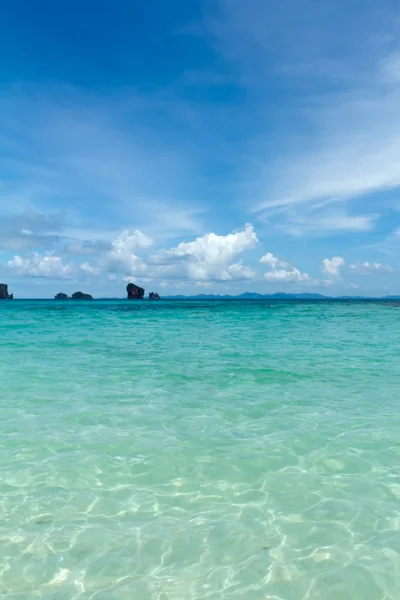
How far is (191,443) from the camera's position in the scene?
8078 millimetres

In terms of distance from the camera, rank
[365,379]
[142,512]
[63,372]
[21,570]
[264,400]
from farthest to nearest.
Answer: [63,372] → [365,379] → [264,400] → [142,512] → [21,570]

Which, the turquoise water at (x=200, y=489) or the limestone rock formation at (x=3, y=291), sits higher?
the limestone rock formation at (x=3, y=291)

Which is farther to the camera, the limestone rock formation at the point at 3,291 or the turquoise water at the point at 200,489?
the limestone rock formation at the point at 3,291

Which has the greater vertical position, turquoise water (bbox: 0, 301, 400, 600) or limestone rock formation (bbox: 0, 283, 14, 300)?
limestone rock formation (bbox: 0, 283, 14, 300)

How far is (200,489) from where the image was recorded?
20.6ft

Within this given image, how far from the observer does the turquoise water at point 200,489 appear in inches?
175

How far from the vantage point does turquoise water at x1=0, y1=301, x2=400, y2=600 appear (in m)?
4.43

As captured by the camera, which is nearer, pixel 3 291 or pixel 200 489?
pixel 200 489

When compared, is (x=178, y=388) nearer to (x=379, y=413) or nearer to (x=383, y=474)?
(x=379, y=413)

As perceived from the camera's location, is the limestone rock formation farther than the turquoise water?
Yes

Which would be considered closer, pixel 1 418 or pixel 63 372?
pixel 1 418

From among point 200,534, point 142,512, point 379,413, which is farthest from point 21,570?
point 379,413

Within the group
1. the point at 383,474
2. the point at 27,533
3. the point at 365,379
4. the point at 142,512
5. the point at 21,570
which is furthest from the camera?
the point at 365,379

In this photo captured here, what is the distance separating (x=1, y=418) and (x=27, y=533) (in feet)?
16.8
